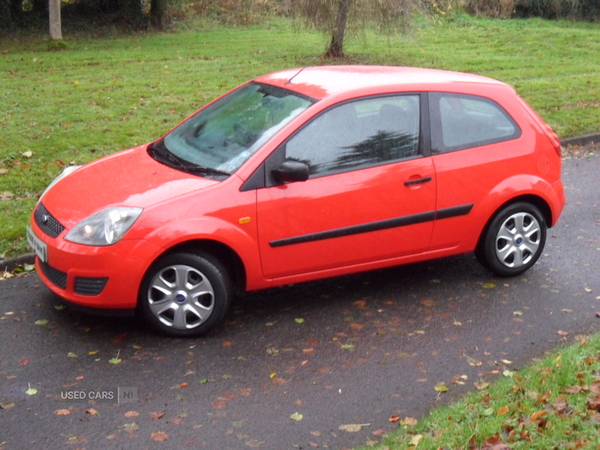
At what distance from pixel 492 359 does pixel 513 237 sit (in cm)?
166

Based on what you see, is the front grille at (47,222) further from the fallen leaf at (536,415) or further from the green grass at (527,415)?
the fallen leaf at (536,415)

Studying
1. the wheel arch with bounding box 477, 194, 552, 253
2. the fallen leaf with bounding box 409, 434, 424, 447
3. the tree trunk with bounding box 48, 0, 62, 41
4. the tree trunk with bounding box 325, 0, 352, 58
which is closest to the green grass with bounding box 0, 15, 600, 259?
the tree trunk with bounding box 325, 0, 352, 58

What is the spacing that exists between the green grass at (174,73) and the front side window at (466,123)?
12.9 feet

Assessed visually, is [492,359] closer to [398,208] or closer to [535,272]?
[398,208]

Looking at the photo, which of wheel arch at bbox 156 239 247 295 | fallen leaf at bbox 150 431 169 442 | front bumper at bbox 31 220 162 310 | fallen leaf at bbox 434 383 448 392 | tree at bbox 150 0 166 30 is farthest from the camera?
tree at bbox 150 0 166 30

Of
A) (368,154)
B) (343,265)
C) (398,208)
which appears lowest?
(343,265)

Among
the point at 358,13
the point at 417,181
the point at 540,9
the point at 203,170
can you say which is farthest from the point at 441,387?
the point at 540,9

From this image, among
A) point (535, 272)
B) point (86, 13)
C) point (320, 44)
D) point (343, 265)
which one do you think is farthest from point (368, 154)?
point (86, 13)

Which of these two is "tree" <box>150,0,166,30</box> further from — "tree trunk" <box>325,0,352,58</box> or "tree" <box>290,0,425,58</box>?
"tree" <box>290,0,425,58</box>

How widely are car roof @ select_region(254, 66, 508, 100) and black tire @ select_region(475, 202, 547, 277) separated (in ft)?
3.80

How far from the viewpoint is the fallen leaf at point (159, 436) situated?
4.62m

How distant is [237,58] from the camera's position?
20.4 metres

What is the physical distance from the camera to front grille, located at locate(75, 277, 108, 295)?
18.4ft

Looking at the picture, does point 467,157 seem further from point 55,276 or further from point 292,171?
point 55,276
